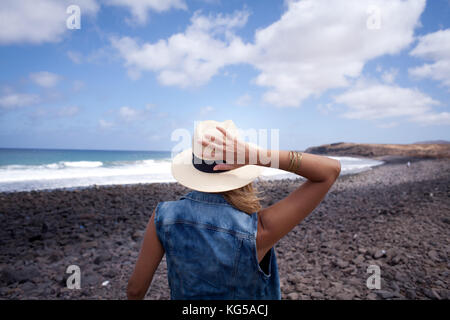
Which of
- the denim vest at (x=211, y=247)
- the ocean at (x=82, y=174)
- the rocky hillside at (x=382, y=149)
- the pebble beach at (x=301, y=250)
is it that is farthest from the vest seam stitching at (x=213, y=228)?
the rocky hillside at (x=382, y=149)

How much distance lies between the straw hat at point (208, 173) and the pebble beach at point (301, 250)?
115 inches

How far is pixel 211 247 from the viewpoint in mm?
1288

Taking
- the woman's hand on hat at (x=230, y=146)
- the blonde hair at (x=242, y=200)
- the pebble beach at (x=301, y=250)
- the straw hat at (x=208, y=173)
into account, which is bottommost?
the pebble beach at (x=301, y=250)

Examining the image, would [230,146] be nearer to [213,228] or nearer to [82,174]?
[213,228]

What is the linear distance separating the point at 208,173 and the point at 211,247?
34cm

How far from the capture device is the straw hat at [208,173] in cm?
124

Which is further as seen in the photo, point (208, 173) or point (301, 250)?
point (301, 250)

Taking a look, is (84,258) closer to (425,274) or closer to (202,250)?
(202,250)

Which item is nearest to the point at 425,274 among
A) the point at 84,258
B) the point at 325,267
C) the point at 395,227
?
the point at 325,267

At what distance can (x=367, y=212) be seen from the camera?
7.06 metres

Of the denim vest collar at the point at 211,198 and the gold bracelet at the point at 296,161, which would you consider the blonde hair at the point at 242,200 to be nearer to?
the denim vest collar at the point at 211,198

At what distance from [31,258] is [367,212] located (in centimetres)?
725

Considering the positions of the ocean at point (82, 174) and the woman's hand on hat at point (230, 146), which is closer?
the woman's hand on hat at point (230, 146)

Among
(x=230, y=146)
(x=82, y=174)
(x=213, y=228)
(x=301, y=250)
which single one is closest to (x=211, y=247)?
(x=213, y=228)
